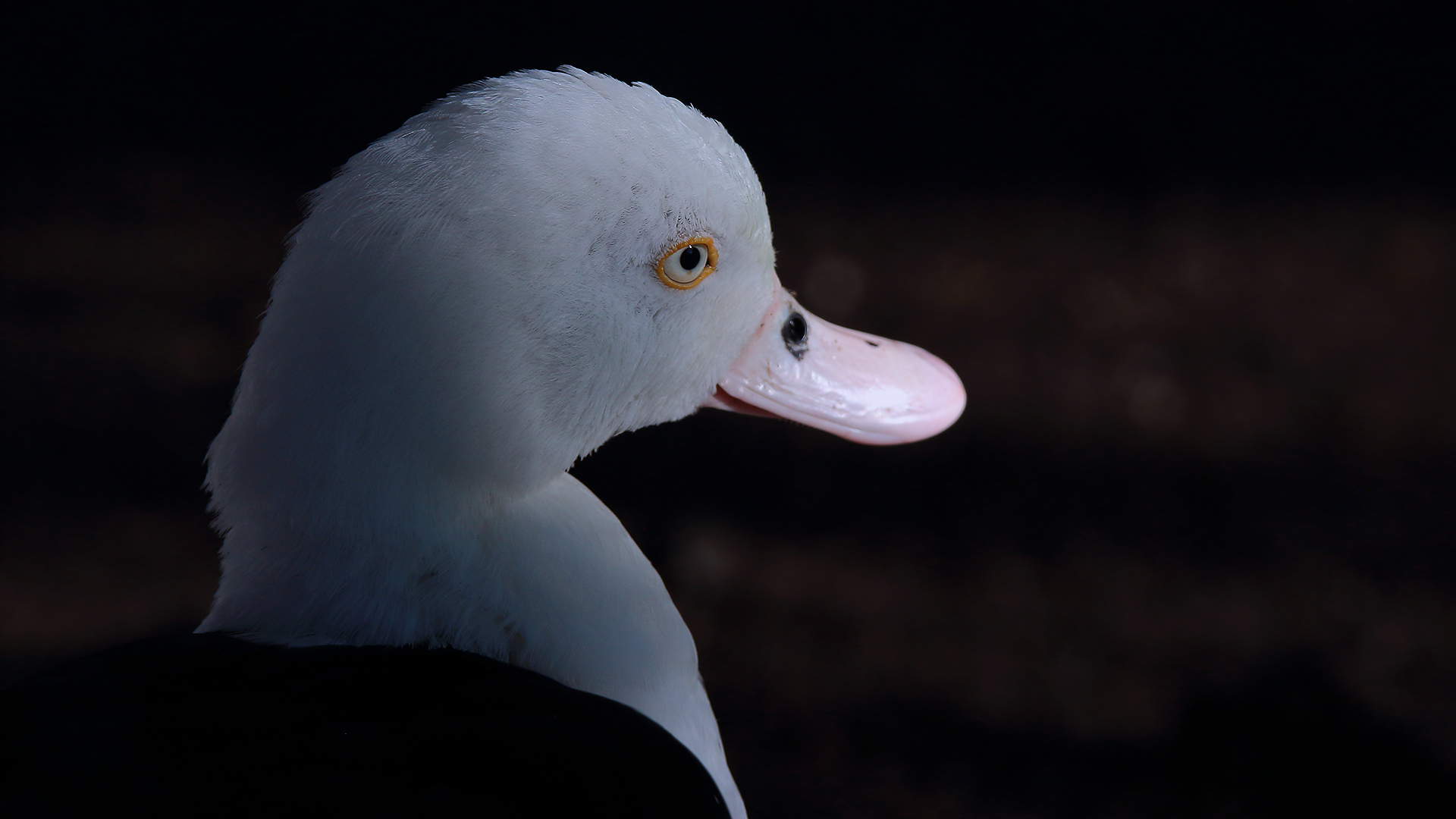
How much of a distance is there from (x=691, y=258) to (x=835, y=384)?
0.22 metres

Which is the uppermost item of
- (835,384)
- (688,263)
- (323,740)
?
(688,263)

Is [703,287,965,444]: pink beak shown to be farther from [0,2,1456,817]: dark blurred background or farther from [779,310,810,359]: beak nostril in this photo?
[0,2,1456,817]: dark blurred background

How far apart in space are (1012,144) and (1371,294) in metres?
0.59

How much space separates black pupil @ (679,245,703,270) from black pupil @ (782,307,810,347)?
0.48 feet

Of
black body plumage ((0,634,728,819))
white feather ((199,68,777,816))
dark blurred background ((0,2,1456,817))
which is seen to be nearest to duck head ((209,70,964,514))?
white feather ((199,68,777,816))

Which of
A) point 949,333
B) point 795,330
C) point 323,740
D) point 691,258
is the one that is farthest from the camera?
point 949,333

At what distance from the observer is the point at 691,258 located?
0.75 m

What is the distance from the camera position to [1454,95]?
1.57m

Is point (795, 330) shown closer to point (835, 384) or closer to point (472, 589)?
point (835, 384)

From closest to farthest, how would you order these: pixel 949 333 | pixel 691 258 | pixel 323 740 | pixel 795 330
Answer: pixel 323 740 → pixel 691 258 → pixel 795 330 → pixel 949 333

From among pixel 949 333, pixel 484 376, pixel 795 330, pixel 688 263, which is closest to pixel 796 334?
pixel 795 330

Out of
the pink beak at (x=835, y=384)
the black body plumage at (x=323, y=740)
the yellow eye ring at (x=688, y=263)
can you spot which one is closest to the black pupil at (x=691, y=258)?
the yellow eye ring at (x=688, y=263)

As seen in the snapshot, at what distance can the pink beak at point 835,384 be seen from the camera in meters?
0.87

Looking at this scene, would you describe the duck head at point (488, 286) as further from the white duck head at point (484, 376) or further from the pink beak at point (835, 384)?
the pink beak at point (835, 384)
